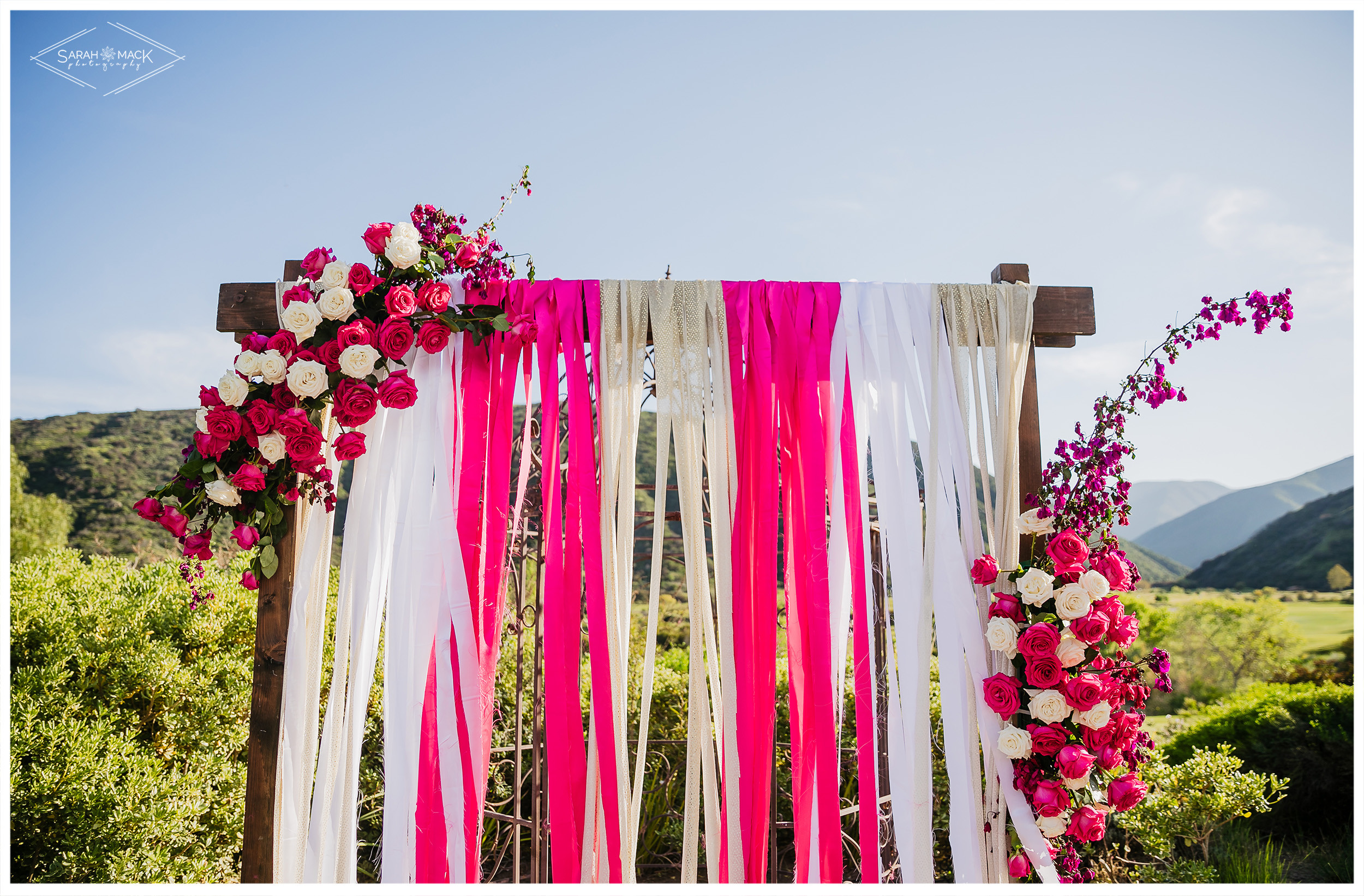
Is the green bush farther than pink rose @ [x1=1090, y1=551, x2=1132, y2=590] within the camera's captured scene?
Yes

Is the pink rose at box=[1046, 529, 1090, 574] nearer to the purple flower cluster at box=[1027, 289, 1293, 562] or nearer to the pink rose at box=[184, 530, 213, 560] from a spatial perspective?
the purple flower cluster at box=[1027, 289, 1293, 562]

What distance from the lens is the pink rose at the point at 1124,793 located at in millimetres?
1657

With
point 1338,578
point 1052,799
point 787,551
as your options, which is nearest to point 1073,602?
point 1052,799

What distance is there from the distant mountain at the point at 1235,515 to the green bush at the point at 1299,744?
7753 millimetres

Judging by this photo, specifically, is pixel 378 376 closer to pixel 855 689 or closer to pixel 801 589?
pixel 801 589

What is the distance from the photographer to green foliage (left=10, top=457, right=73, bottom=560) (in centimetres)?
674

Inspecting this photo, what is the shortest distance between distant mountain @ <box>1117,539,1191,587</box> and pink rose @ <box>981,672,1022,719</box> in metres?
9.82

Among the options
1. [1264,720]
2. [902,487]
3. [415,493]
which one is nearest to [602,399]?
[415,493]

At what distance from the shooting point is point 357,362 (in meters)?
1.70

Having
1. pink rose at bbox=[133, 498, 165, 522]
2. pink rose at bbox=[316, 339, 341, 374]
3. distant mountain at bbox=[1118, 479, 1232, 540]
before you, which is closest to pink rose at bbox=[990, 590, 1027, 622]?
pink rose at bbox=[316, 339, 341, 374]

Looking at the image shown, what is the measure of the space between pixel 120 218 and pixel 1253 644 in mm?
11349

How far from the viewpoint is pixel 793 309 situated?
191 centimetres

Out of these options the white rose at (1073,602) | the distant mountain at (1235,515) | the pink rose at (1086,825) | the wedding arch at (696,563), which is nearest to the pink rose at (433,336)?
the wedding arch at (696,563)

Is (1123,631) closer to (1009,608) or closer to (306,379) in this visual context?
(1009,608)
